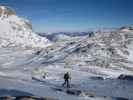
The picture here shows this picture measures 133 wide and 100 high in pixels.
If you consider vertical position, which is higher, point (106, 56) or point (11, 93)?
point (106, 56)

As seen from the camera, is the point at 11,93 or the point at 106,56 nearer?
the point at 11,93

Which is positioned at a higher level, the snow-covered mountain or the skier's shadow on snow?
the snow-covered mountain

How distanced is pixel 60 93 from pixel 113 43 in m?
95.5

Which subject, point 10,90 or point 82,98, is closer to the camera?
point 82,98

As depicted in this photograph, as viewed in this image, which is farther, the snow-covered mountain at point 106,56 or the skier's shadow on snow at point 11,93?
the snow-covered mountain at point 106,56

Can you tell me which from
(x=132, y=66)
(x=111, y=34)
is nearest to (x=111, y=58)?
(x=132, y=66)

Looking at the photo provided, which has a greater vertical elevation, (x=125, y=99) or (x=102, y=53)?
(x=102, y=53)

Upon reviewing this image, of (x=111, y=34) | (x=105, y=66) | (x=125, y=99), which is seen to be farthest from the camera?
(x=111, y=34)

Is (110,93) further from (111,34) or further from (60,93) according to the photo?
(111,34)

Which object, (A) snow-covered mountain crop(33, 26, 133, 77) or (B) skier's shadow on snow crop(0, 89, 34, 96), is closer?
(B) skier's shadow on snow crop(0, 89, 34, 96)

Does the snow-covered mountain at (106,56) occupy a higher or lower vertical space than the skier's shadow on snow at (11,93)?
higher

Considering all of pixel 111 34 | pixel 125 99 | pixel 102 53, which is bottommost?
pixel 125 99

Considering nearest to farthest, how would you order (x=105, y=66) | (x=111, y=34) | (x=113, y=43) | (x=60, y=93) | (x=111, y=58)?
(x=60, y=93)
(x=105, y=66)
(x=111, y=58)
(x=113, y=43)
(x=111, y=34)

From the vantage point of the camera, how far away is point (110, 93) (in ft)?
147
